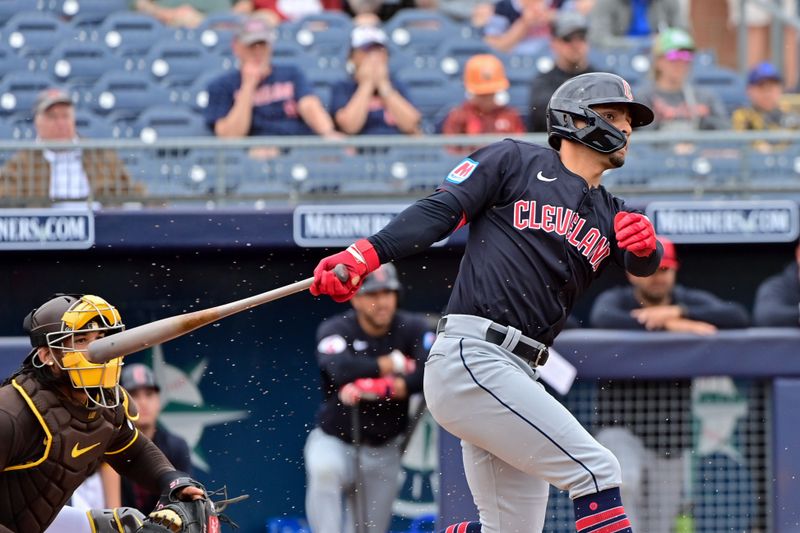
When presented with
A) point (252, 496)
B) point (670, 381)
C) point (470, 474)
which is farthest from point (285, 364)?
point (470, 474)

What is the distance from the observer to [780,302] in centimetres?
718

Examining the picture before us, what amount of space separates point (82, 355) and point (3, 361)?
2243 millimetres

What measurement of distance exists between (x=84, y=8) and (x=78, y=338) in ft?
19.2

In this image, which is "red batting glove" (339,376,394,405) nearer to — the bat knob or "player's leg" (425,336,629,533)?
"player's leg" (425,336,629,533)

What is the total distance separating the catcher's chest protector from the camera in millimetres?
4359

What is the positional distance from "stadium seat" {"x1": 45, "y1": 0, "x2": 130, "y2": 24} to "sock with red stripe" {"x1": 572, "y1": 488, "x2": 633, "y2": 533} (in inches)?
Result: 264

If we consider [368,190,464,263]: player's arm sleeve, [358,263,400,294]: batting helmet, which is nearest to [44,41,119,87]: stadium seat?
[358,263,400,294]: batting helmet

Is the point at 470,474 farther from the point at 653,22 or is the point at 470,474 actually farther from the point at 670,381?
the point at 653,22

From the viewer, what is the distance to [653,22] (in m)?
10.2

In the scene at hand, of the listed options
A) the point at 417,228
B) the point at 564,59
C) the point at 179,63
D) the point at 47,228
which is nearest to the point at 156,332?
the point at 417,228

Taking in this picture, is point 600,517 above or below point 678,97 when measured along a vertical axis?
below

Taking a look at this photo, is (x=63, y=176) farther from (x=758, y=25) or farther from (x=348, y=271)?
(x=758, y=25)

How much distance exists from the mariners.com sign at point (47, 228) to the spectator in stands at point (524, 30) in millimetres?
3767

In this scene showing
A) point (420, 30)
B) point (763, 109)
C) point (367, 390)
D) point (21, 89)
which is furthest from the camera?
point (420, 30)
